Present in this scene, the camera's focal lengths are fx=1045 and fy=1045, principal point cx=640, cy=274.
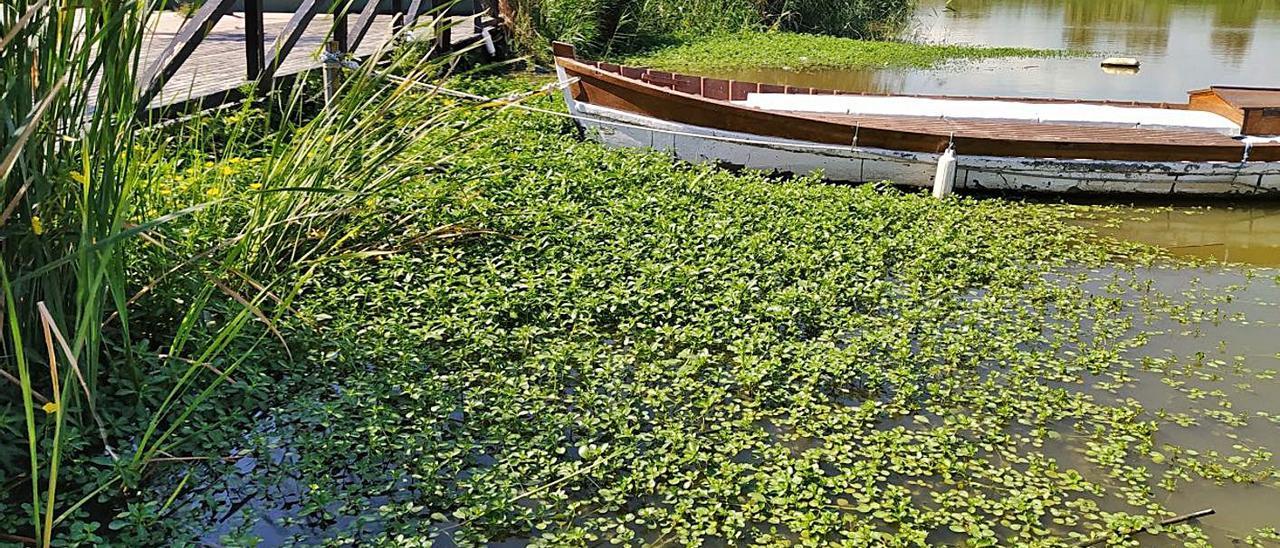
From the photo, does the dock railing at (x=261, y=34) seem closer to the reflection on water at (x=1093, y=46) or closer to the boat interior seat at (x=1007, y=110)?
the boat interior seat at (x=1007, y=110)

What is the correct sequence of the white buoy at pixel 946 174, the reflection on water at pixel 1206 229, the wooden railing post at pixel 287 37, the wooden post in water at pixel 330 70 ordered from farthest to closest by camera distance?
1. the white buoy at pixel 946 174
2. the reflection on water at pixel 1206 229
3. the wooden railing post at pixel 287 37
4. the wooden post in water at pixel 330 70

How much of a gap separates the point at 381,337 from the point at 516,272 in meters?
1.05

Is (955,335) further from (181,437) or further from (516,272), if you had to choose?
(181,437)

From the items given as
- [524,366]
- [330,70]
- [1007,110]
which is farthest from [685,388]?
[1007,110]

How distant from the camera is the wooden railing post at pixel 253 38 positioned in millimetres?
7754

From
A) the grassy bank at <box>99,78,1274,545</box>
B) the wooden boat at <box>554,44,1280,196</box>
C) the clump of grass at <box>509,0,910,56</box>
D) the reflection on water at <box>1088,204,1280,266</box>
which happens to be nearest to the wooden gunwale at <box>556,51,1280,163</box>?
the wooden boat at <box>554,44,1280,196</box>

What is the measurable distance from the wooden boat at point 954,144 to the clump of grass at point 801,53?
22.3 ft

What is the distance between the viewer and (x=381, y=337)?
4656 mm

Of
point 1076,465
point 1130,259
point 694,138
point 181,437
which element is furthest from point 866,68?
point 181,437

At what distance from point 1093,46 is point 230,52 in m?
16.2

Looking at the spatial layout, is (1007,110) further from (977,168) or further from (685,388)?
(685,388)

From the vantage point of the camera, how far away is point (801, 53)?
17.2 meters

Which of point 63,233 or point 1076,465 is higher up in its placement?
point 63,233

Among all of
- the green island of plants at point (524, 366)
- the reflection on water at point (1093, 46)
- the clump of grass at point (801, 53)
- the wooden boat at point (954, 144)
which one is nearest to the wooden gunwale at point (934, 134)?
the wooden boat at point (954, 144)
